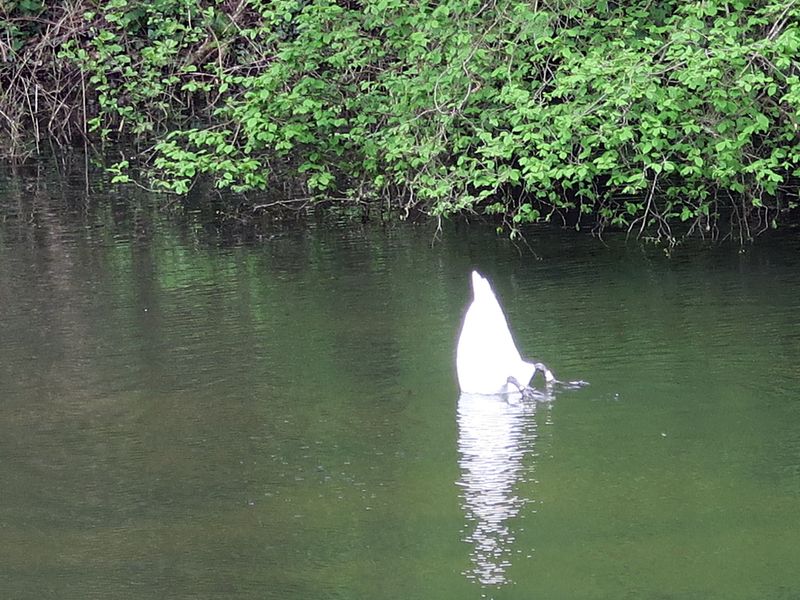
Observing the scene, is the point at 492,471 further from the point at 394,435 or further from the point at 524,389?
the point at 524,389

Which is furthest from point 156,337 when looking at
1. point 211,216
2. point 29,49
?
point 29,49

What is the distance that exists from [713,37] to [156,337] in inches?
174

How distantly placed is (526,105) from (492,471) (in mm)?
4547

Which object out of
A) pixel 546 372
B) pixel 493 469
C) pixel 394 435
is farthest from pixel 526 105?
pixel 493 469

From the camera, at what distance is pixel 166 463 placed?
7.06 metres

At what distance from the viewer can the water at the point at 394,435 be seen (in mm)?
5816

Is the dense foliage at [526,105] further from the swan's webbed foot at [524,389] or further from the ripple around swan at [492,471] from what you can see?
the ripple around swan at [492,471]

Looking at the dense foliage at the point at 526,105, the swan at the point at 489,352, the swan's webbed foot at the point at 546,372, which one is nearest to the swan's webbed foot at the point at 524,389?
the swan at the point at 489,352

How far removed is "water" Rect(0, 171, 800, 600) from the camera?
582 cm

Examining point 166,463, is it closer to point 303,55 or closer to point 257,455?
point 257,455

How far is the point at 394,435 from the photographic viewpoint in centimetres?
730

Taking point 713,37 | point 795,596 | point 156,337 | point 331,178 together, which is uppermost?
point 713,37

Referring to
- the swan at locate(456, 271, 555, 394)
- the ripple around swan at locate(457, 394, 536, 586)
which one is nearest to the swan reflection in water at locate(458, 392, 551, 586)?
the ripple around swan at locate(457, 394, 536, 586)

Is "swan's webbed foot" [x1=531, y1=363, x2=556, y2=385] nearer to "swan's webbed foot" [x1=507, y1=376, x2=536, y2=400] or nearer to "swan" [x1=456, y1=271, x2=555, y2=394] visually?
"swan" [x1=456, y1=271, x2=555, y2=394]
